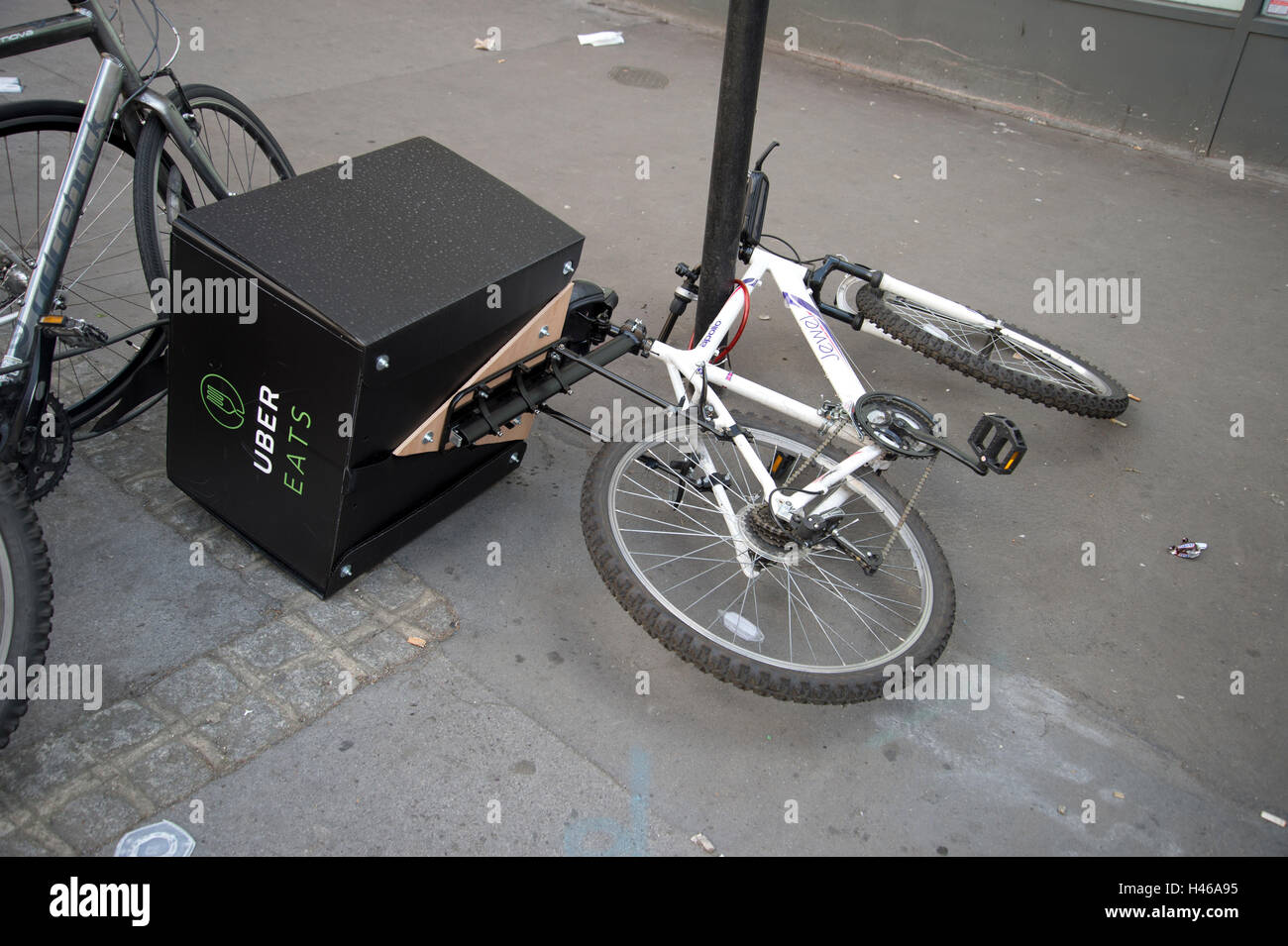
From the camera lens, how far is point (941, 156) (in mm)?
6383

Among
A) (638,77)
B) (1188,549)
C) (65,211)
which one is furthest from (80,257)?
(1188,549)

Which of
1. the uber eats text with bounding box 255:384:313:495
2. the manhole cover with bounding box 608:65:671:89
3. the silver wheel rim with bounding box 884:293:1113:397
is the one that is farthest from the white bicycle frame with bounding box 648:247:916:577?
the manhole cover with bounding box 608:65:671:89

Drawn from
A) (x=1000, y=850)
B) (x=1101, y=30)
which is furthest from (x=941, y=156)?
(x=1000, y=850)

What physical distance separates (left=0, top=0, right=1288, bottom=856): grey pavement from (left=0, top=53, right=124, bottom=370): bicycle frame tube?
2.08 feet

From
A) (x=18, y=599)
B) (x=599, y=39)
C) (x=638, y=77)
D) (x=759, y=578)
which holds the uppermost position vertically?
(x=599, y=39)

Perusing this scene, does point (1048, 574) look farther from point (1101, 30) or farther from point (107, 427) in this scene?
point (1101, 30)

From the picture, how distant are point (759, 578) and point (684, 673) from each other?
0.49 metres

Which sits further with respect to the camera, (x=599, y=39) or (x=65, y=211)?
(x=599, y=39)

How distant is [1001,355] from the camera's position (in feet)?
13.7

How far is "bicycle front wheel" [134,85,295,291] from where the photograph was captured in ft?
9.95

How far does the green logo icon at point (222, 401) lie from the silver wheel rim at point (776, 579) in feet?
3.52

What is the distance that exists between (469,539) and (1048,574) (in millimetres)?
1975

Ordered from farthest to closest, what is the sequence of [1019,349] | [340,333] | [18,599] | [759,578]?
[1019,349] → [759,578] → [340,333] → [18,599]

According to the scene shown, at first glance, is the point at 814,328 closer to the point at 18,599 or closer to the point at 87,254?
the point at 18,599
